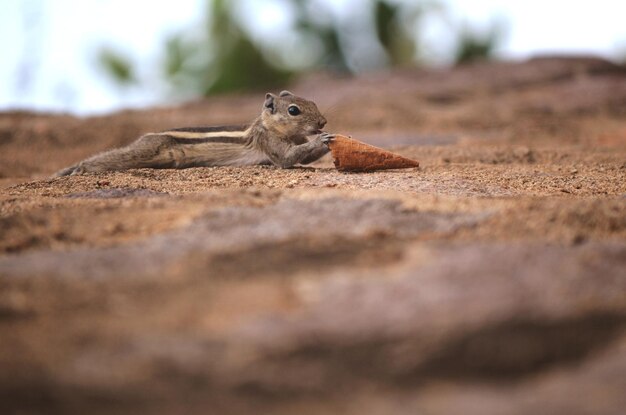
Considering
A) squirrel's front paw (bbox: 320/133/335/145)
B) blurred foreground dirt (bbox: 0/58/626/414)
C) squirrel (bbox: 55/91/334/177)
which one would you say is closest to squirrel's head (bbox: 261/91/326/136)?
squirrel (bbox: 55/91/334/177)

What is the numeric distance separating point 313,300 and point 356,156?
3026 mm

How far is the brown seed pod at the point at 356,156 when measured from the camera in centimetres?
559

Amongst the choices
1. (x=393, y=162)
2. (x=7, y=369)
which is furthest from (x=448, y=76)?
(x=7, y=369)

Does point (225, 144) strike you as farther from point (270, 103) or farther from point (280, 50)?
point (280, 50)

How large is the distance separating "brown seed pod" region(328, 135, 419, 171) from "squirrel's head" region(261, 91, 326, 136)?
633 millimetres

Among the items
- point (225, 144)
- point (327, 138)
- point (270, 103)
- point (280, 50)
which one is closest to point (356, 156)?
point (327, 138)

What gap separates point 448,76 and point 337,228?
32.9 feet

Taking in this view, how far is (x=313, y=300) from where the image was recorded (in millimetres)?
2652

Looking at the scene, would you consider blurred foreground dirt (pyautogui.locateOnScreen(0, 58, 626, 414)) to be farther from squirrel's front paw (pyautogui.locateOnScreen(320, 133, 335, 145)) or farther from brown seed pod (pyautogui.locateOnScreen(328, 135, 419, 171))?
squirrel's front paw (pyautogui.locateOnScreen(320, 133, 335, 145))

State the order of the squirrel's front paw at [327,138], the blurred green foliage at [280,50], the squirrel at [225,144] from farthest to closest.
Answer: the blurred green foliage at [280,50]
the squirrel at [225,144]
the squirrel's front paw at [327,138]

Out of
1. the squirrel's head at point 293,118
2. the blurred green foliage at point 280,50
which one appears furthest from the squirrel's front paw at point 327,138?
the blurred green foliage at point 280,50

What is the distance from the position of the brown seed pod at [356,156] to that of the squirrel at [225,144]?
590 mm

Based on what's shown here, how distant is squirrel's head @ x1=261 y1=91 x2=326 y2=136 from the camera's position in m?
6.31

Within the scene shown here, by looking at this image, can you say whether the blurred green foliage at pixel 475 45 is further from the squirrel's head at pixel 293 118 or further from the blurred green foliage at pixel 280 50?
the squirrel's head at pixel 293 118
